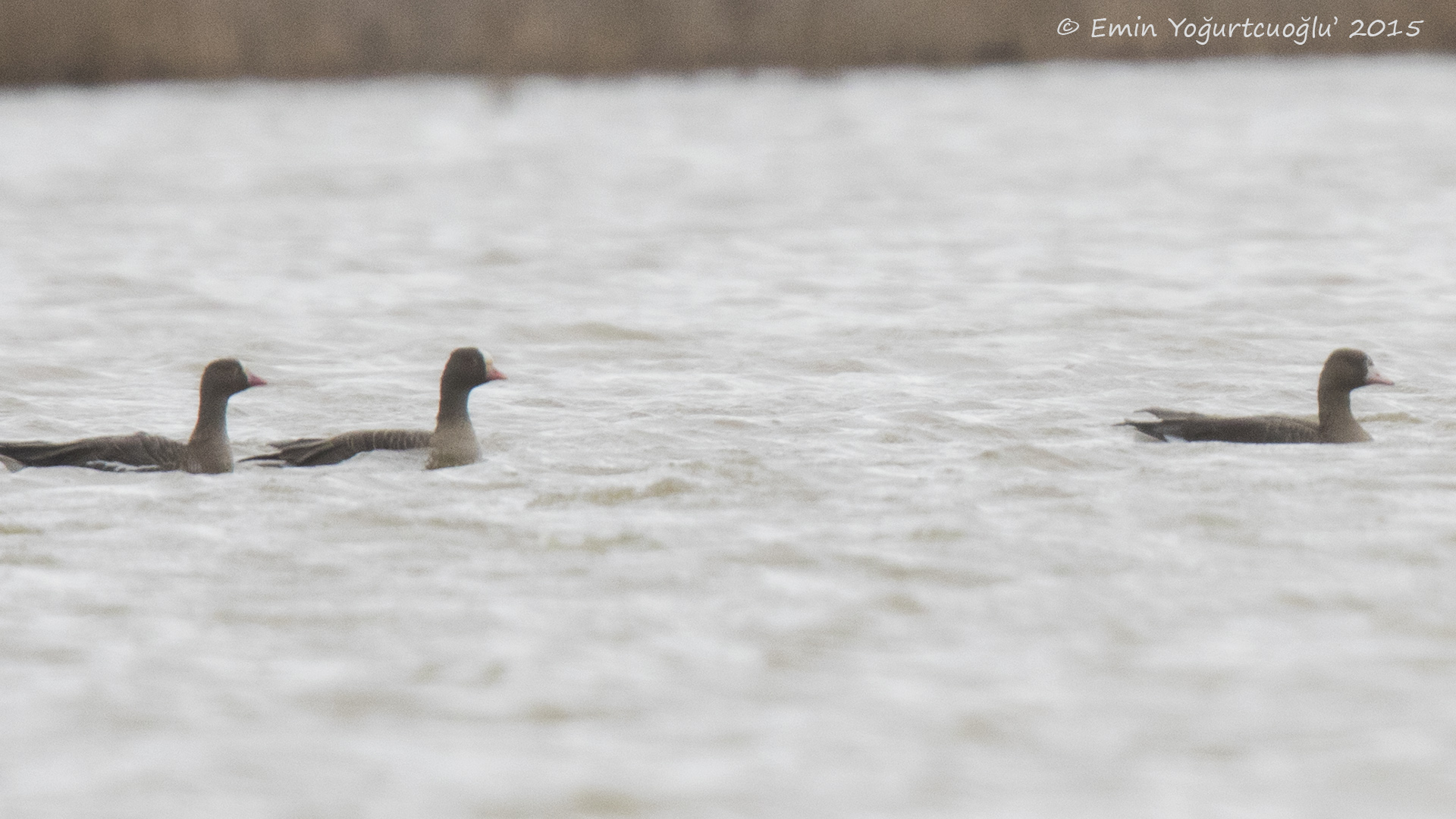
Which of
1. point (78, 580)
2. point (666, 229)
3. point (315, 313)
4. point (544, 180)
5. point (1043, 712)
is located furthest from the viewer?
point (544, 180)

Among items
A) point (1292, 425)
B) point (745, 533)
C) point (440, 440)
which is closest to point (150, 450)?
point (440, 440)

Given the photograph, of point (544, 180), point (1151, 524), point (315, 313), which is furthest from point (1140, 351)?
point (544, 180)

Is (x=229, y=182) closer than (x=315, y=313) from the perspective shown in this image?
No

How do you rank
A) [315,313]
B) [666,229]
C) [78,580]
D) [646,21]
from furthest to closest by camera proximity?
1. [646,21]
2. [666,229]
3. [315,313]
4. [78,580]

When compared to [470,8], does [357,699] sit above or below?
below

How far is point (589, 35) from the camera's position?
2900cm

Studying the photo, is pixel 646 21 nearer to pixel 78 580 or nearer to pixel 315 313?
pixel 315 313

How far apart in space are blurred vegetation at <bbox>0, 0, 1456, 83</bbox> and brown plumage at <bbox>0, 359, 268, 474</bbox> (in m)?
19.1

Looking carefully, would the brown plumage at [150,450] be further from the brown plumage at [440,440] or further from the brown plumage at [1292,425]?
the brown plumage at [1292,425]

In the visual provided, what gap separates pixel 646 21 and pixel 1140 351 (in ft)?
61.2

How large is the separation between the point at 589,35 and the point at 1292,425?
21492 millimetres

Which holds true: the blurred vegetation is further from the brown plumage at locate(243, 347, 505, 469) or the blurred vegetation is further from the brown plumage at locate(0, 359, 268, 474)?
the brown plumage at locate(243, 347, 505, 469)

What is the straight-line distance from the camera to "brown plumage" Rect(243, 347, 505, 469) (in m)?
8.49

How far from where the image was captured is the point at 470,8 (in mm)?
29891
